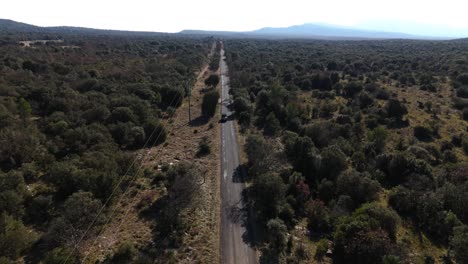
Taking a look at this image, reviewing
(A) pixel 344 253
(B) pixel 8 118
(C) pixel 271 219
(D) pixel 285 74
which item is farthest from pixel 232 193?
(D) pixel 285 74

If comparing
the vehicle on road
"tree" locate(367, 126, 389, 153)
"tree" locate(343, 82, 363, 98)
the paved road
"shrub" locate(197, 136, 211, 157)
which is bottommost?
the paved road

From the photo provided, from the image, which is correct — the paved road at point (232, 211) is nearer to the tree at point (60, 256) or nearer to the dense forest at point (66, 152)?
the dense forest at point (66, 152)

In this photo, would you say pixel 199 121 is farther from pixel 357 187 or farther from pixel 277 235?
pixel 277 235

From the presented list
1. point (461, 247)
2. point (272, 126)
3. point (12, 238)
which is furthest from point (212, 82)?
point (461, 247)

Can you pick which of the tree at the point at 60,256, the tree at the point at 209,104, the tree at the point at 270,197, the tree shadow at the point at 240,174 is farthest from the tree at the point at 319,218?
the tree at the point at 209,104

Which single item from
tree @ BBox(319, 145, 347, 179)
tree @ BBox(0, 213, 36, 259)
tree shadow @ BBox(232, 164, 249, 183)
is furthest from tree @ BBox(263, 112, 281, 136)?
tree @ BBox(0, 213, 36, 259)

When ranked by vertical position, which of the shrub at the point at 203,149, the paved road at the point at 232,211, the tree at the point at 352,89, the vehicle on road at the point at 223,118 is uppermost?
the tree at the point at 352,89

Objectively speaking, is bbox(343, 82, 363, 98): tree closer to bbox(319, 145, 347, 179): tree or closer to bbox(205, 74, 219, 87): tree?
bbox(205, 74, 219, 87): tree
